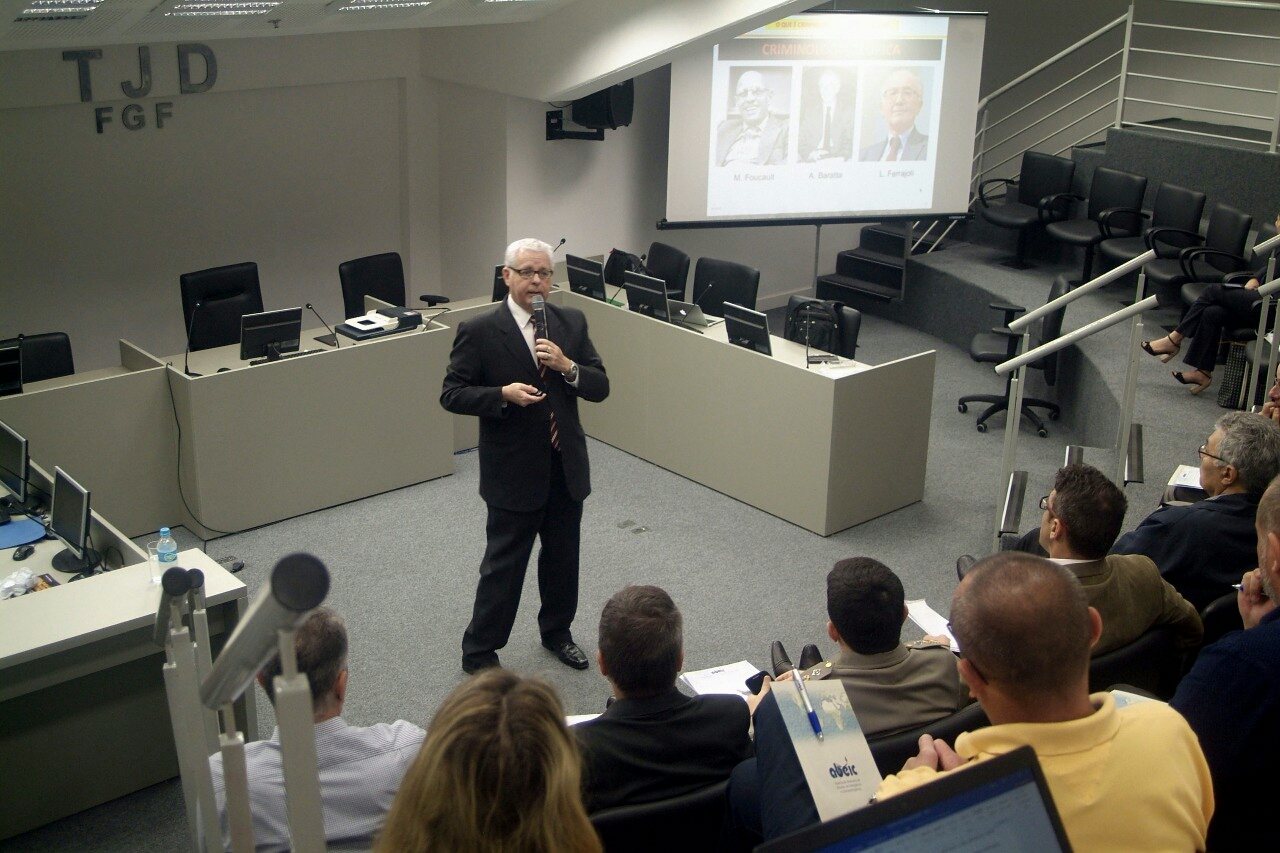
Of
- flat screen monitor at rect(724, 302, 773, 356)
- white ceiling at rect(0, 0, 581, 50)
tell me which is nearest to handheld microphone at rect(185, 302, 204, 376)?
white ceiling at rect(0, 0, 581, 50)

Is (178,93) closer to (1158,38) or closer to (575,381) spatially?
(575,381)

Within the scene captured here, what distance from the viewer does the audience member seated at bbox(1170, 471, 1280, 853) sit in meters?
2.21

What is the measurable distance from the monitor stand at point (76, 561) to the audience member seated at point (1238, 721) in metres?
3.36

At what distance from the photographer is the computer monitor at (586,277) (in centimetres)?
696

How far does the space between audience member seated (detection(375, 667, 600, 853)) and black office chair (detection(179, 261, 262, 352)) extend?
504 cm

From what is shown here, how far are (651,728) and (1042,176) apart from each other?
7.76 meters

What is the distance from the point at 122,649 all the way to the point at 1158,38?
9221 mm

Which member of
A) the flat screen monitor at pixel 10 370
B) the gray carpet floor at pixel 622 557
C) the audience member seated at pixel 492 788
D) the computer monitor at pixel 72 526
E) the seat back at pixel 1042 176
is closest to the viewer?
the audience member seated at pixel 492 788

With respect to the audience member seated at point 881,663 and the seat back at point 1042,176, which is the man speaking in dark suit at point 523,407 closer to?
the audience member seated at point 881,663

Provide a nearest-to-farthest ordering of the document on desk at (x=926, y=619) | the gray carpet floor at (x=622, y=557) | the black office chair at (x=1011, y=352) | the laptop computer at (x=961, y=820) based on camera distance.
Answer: the laptop computer at (x=961, y=820), the document on desk at (x=926, y=619), the gray carpet floor at (x=622, y=557), the black office chair at (x=1011, y=352)

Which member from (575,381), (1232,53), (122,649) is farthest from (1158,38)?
(122,649)

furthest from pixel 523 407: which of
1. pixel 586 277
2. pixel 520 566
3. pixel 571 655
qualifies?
pixel 586 277

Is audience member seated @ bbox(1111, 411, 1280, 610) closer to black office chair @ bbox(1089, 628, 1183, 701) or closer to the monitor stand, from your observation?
black office chair @ bbox(1089, 628, 1183, 701)

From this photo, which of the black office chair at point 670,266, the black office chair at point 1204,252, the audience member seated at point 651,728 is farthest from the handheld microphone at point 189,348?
the black office chair at point 1204,252
